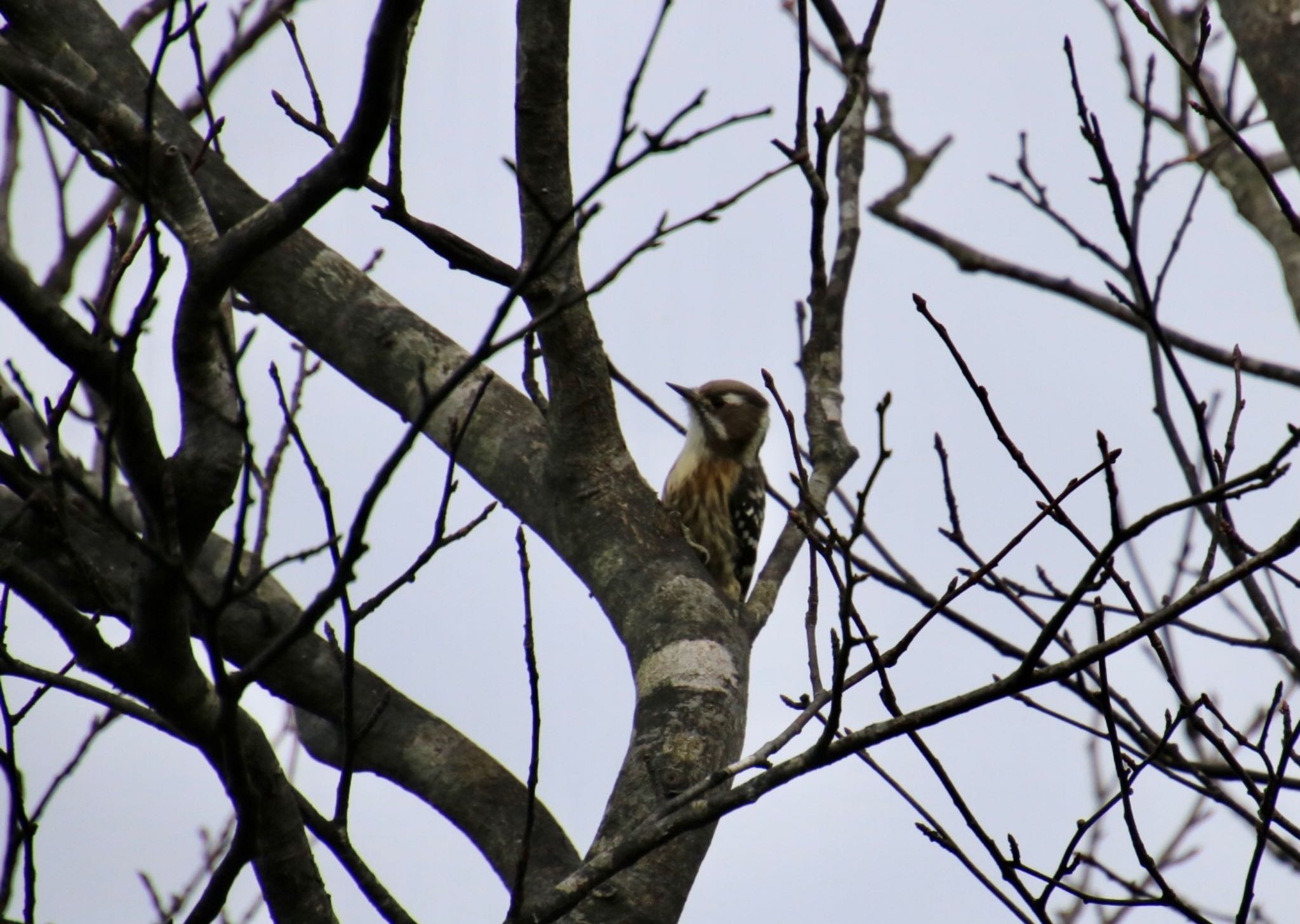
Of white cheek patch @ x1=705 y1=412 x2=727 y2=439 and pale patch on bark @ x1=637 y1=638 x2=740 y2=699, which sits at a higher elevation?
white cheek patch @ x1=705 y1=412 x2=727 y2=439

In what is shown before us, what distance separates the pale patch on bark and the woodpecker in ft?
9.99

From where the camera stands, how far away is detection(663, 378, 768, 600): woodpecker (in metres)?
6.36

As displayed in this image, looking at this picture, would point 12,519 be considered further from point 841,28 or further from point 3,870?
point 841,28

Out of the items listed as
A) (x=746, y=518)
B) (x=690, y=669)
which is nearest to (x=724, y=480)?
(x=746, y=518)

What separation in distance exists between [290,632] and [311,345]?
7.27 feet

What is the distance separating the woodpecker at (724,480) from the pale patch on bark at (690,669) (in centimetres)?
304

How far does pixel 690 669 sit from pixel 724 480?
3.59 metres

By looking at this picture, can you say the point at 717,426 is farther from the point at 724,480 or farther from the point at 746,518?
the point at 746,518

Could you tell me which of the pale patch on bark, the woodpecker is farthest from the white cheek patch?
the pale patch on bark

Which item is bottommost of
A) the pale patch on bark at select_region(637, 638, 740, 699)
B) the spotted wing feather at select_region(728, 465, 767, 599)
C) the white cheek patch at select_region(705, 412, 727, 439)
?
the pale patch on bark at select_region(637, 638, 740, 699)

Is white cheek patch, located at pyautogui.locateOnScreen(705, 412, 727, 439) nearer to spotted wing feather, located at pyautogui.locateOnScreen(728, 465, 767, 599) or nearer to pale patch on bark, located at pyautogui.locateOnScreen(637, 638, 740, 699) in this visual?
spotted wing feather, located at pyautogui.locateOnScreen(728, 465, 767, 599)

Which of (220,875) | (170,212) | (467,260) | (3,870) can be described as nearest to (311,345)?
(467,260)

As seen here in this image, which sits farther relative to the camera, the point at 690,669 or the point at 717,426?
the point at 717,426

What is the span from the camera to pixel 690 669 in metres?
2.95
